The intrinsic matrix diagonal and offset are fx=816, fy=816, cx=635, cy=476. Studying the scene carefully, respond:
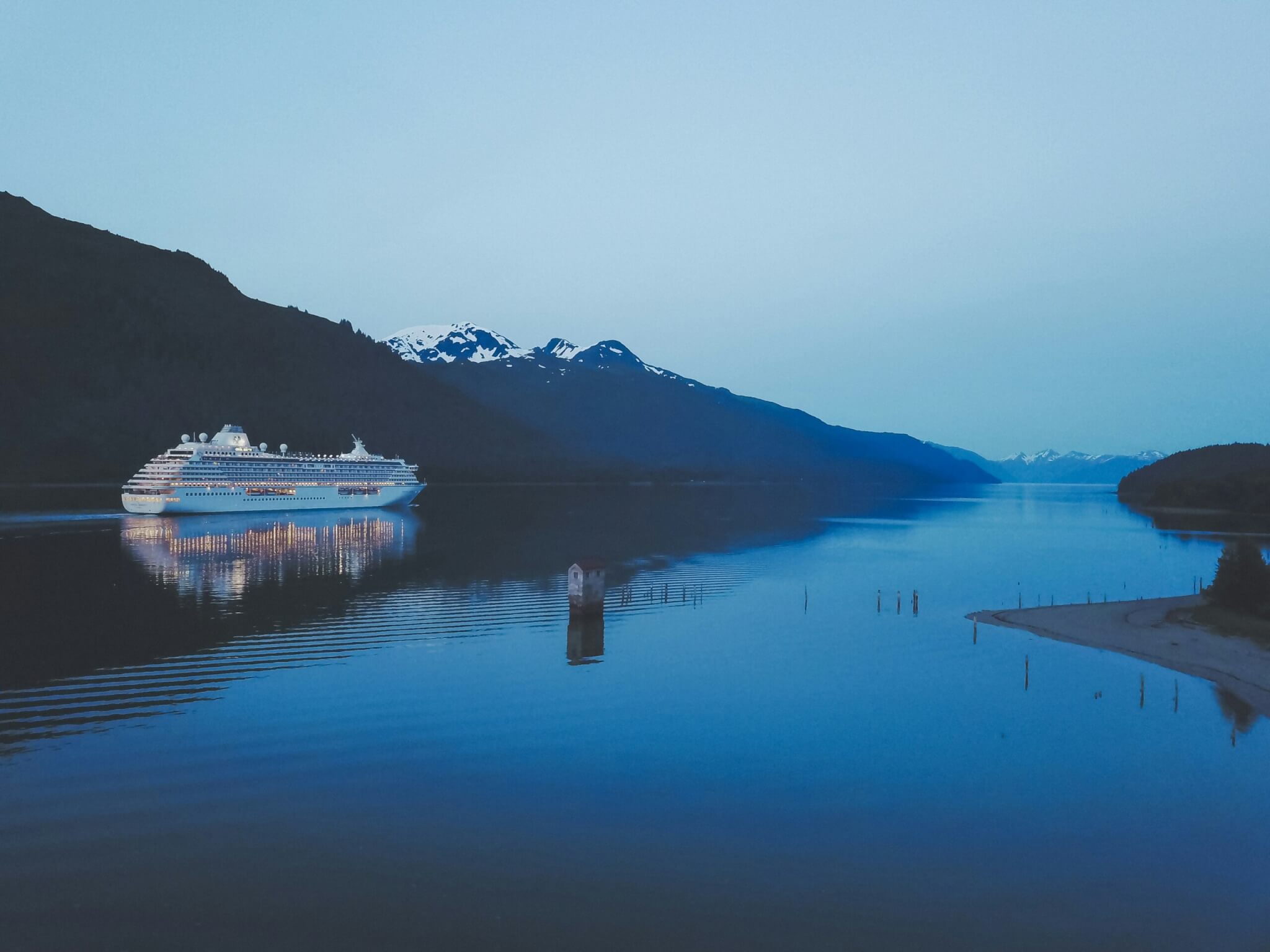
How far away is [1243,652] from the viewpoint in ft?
123

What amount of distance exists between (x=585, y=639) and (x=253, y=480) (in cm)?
12112

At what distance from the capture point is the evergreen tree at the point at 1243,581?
149 ft

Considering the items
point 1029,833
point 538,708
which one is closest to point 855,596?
point 538,708

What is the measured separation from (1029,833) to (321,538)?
88093 mm

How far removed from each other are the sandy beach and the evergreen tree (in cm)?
212

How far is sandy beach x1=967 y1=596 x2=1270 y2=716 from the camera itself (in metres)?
33.9

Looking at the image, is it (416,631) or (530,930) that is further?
(416,631)

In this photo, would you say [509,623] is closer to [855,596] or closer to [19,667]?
[19,667]

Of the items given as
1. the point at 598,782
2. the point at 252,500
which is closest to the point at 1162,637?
the point at 598,782

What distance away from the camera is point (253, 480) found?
142125 millimetres

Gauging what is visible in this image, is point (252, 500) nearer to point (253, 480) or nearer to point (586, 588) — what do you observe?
point (253, 480)

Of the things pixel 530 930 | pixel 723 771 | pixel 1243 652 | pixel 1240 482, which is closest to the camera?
pixel 530 930

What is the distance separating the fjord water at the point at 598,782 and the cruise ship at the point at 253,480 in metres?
85.5

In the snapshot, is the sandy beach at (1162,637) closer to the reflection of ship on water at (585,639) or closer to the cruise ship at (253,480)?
the reflection of ship on water at (585,639)
